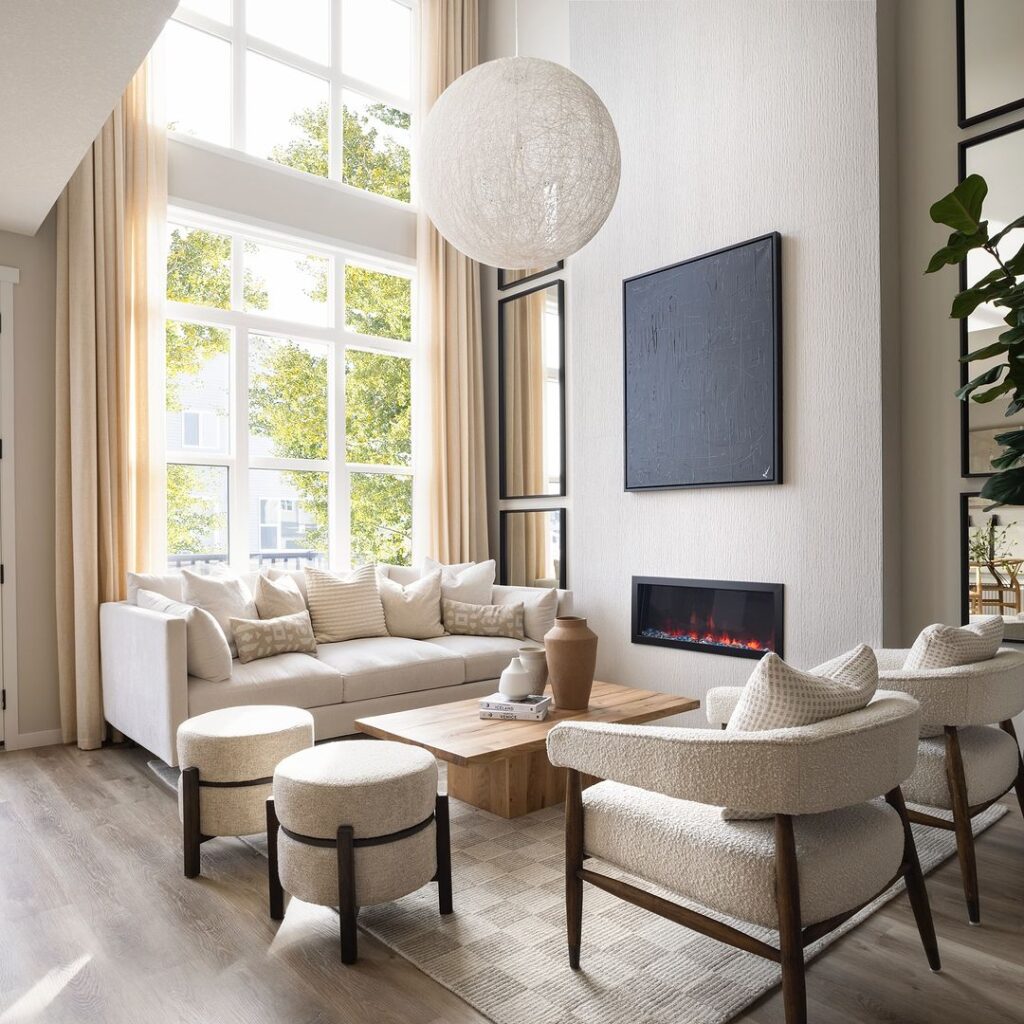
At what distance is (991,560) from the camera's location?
332cm

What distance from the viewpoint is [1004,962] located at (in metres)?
1.94

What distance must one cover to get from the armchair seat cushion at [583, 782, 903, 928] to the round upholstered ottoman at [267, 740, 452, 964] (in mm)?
521

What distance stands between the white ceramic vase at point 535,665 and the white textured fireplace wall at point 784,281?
4.69 ft

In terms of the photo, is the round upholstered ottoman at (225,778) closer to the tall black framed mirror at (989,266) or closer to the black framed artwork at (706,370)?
the black framed artwork at (706,370)

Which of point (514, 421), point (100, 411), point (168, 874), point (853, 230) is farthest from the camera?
point (514, 421)

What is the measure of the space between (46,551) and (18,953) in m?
Result: 2.47

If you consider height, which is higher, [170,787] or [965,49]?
[965,49]

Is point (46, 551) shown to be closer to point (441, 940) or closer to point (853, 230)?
point (441, 940)

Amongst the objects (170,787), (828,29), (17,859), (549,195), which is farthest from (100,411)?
(828,29)

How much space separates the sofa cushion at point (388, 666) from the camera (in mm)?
3828

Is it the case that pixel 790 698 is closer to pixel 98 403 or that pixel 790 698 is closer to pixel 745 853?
pixel 745 853

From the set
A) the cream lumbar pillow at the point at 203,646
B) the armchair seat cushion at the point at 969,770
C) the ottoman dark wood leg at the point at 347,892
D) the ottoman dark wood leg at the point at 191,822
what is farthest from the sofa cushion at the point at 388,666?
the armchair seat cushion at the point at 969,770

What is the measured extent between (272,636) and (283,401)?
5.63ft

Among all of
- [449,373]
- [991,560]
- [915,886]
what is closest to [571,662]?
[915,886]
